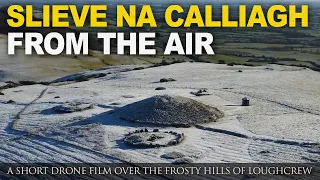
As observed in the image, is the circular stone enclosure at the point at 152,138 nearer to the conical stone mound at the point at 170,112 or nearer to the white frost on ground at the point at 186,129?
the white frost on ground at the point at 186,129

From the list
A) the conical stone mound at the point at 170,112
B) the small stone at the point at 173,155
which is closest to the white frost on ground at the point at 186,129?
the small stone at the point at 173,155

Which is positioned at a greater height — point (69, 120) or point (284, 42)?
point (284, 42)

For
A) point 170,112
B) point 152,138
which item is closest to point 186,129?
point 170,112

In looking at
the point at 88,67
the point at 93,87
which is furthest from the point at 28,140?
the point at 88,67

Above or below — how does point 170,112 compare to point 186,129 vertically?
above

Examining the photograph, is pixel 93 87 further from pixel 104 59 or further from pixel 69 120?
pixel 104 59

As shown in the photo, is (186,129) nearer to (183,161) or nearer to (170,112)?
(170,112)
